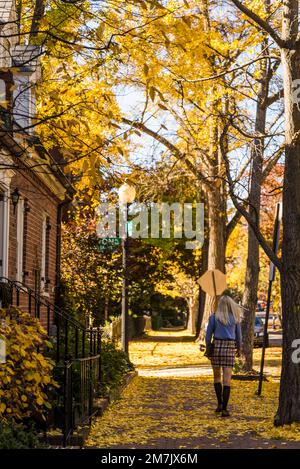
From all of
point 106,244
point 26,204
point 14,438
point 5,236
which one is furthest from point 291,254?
point 106,244

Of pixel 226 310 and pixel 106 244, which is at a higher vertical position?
pixel 106 244

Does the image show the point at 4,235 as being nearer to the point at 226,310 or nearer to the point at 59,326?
the point at 59,326

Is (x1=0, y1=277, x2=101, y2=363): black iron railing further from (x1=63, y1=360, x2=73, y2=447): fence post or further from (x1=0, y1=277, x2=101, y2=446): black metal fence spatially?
(x1=63, y1=360, x2=73, y2=447): fence post

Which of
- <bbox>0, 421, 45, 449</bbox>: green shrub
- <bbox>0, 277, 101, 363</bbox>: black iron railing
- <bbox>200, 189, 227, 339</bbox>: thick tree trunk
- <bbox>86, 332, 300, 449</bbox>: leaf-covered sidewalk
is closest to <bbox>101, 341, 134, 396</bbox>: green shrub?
<bbox>86, 332, 300, 449</bbox>: leaf-covered sidewalk

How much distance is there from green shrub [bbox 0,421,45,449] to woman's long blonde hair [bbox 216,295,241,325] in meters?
4.91

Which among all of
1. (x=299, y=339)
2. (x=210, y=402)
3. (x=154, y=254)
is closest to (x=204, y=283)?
(x=210, y=402)

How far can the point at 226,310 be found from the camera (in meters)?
12.4

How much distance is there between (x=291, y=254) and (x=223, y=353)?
2.16 metres

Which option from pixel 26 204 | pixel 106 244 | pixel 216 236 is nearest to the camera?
pixel 26 204

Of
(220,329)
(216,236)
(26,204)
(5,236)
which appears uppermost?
(216,236)

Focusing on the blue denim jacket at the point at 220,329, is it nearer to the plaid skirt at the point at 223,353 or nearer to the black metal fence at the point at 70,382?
the plaid skirt at the point at 223,353

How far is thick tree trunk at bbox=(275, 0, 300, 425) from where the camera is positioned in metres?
10.8

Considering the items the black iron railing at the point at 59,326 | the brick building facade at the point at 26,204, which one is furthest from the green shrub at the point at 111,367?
the brick building facade at the point at 26,204
